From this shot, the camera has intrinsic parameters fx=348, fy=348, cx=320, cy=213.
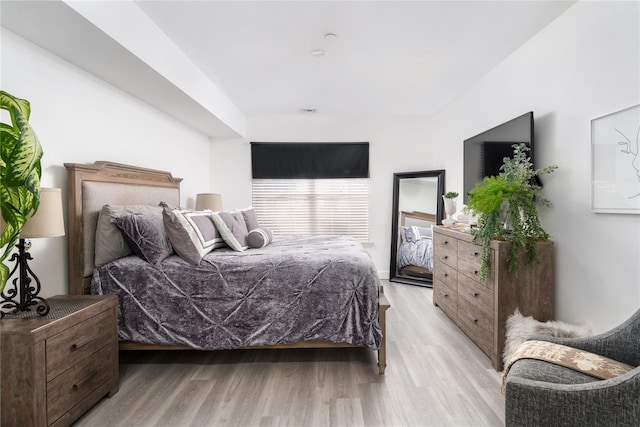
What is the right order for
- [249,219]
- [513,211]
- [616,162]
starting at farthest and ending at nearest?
[249,219], [513,211], [616,162]

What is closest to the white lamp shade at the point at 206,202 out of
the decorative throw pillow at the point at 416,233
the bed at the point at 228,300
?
the bed at the point at 228,300

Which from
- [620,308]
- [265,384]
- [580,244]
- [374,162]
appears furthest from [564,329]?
[374,162]

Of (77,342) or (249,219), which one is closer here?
(77,342)

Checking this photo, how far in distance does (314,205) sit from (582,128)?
367 centimetres

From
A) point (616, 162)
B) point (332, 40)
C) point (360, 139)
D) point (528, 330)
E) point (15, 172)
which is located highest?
point (332, 40)

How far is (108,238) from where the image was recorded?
251 centimetres

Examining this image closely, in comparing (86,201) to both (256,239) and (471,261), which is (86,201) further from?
(471,261)

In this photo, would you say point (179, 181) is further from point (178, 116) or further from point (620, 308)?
point (620, 308)

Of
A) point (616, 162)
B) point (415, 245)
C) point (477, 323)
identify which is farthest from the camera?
point (415, 245)

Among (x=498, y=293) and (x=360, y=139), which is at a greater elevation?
(x=360, y=139)

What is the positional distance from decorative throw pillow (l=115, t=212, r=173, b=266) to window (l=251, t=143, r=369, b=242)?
2.95m

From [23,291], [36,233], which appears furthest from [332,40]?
[23,291]

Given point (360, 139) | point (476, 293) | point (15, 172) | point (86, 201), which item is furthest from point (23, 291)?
point (360, 139)

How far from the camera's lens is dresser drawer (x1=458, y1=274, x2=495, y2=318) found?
102 inches
